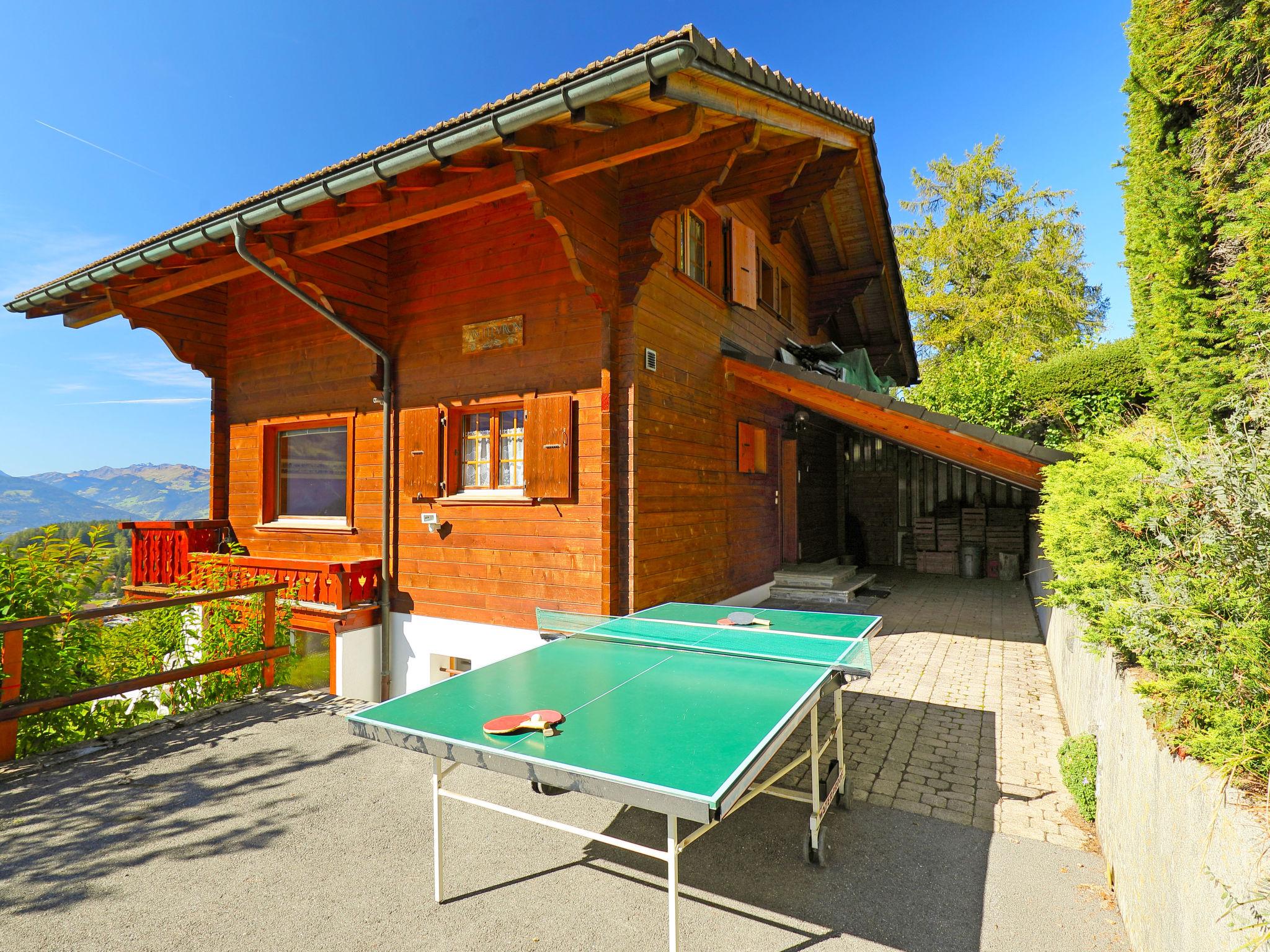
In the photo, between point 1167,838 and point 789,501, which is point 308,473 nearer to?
point 789,501

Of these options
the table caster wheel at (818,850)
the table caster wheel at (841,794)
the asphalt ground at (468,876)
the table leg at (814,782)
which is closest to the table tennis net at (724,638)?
the table leg at (814,782)

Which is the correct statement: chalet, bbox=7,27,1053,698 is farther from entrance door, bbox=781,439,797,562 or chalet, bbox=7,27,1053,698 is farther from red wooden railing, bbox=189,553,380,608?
entrance door, bbox=781,439,797,562

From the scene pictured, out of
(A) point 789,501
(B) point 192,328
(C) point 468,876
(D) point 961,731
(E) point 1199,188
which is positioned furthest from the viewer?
(A) point 789,501

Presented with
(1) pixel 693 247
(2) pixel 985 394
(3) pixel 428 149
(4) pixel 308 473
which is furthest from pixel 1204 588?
(2) pixel 985 394

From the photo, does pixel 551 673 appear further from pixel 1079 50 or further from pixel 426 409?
pixel 1079 50

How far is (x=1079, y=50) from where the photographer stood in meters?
15.9

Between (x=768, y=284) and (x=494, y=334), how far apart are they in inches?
223

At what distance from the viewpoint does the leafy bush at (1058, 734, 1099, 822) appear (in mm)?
3344

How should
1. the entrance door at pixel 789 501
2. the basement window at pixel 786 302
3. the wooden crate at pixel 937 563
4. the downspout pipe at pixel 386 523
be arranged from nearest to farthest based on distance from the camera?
the downspout pipe at pixel 386 523
the entrance door at pixel 789 501
the basement window at pixel 786 302
the wooden crate at pixel 937 563

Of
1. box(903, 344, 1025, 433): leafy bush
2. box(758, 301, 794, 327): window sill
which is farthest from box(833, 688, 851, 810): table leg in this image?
box(903, 344, 1025, 433): leafy bush

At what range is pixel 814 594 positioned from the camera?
31.6 feet

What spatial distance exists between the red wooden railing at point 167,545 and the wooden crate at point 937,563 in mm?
13630

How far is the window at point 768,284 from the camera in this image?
10133 mm

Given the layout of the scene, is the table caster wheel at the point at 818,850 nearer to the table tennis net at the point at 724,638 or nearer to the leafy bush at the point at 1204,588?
the table tennis net at the point at 724,638
